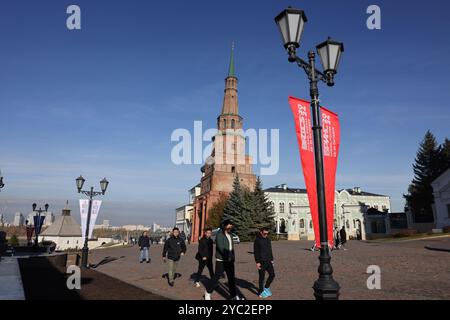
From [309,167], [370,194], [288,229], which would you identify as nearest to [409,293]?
[309,167]

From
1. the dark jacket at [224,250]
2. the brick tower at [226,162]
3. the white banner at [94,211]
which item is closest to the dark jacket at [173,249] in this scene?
→ the dark jacket at [224,250]

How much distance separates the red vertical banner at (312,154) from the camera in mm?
5816

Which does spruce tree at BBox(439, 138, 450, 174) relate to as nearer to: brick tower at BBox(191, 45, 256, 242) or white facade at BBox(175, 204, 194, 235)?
brick tower at BBox(191, 45, 256, 242)

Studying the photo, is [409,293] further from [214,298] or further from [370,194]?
[370,194]

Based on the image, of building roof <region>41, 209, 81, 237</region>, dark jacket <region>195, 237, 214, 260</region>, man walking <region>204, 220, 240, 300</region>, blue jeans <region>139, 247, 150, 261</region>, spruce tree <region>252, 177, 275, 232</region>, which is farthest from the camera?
building roof <region>41, 209, 81, 237</region>

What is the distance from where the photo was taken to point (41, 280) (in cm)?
1104

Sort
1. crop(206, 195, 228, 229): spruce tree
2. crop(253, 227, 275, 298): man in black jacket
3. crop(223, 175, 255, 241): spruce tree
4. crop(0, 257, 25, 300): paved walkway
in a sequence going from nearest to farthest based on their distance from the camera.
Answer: crop(0, 257, 25, 300): paved walkway → crop(253, 227, 275, 298): man in black jacket → crop(223, 175, 255, 241): spruce tree → crop(206, 195, 228, 229): spruce tree

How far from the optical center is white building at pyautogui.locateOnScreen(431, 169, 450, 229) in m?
41.1

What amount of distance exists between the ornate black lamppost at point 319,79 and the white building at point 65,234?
221 feet

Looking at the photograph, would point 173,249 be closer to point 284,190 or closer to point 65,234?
point 65,234

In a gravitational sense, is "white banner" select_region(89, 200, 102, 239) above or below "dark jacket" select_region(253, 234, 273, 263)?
above

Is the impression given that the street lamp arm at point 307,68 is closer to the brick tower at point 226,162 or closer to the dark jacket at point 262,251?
the dark jacket at point 262,251

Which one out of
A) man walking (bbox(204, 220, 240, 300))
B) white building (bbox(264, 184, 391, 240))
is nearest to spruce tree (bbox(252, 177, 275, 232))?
white building (bbox(264, 184, 391, 240))

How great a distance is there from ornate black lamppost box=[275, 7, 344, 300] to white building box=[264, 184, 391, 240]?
2021 inches
